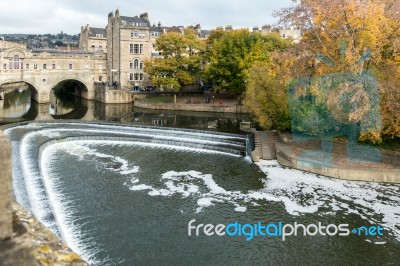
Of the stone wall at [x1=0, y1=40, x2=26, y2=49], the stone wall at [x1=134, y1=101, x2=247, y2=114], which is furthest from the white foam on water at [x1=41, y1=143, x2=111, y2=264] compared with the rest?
the stone wall at [x1=0, y1=40, x2=26, y2=49]

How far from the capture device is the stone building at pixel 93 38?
292 feet

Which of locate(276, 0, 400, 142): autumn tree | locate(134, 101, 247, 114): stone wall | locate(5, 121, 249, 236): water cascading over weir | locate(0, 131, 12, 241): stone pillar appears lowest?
locate(5, 121, 249, 236): water cascading over weir

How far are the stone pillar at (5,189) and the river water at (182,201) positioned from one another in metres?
9.14

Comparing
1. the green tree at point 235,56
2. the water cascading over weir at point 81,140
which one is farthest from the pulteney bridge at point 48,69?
the water cascading over weir at point 81,140

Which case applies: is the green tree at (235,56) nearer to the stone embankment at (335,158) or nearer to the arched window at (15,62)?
the stone embankment at (335,158)

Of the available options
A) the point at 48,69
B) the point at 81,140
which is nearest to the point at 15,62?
the point at 48,69

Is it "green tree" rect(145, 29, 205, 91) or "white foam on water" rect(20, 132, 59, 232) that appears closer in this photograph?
"white foam on water" rect(20, 132, 59, 232)

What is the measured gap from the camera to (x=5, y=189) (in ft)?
20.3

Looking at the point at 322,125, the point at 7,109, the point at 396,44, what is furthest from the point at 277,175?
the point at 7,109

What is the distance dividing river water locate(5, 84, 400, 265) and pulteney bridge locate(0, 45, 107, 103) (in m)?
29.2

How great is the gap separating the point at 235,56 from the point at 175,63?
1083cm

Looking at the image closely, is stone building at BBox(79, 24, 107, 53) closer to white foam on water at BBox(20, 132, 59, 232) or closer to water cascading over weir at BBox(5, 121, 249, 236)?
water cascading over weir at BBox(5, 121, 249, 236)

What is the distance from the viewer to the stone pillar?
19.9ft

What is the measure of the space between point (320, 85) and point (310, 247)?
1511cm
